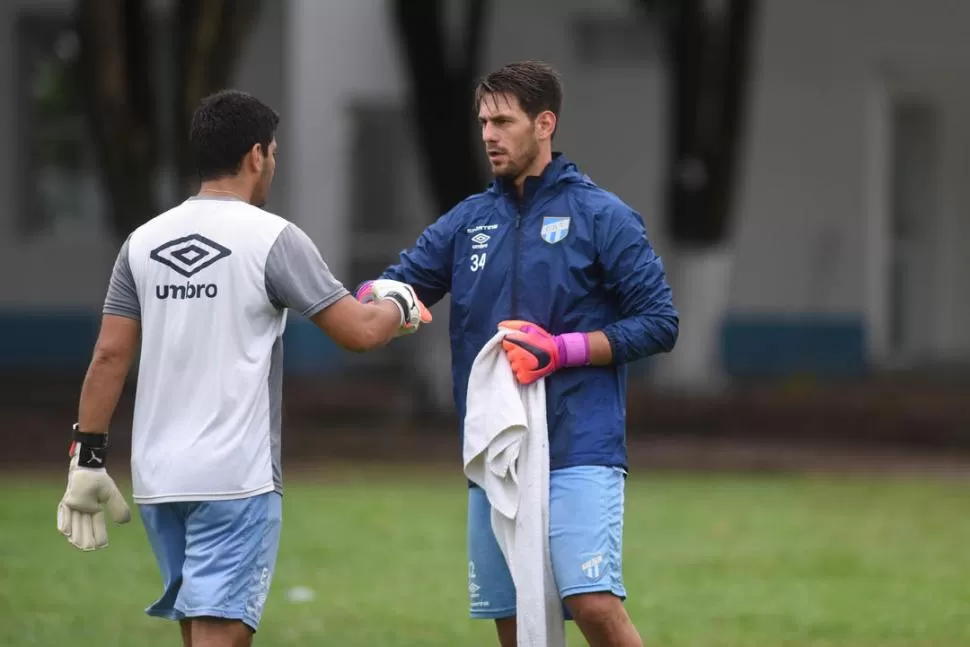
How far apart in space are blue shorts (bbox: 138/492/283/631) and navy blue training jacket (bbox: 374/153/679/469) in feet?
3.31

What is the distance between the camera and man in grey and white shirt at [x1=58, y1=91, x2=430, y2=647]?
18.0 feet

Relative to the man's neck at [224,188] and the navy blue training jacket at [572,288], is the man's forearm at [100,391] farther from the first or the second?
the navy blue training jacket at [572,288]

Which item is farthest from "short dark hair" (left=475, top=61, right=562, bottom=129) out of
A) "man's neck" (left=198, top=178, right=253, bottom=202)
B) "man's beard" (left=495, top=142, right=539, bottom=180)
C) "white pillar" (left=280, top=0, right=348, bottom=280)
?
"white pillar" (left=280, top=0, right=348, bottom=280)

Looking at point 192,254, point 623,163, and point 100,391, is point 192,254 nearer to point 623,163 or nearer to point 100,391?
point 100,391

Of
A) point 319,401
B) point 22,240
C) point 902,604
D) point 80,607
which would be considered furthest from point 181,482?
point 22,240

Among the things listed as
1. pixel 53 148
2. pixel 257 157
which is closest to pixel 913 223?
pixel 53 148

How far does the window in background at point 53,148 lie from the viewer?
79.9ft

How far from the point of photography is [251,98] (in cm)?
567

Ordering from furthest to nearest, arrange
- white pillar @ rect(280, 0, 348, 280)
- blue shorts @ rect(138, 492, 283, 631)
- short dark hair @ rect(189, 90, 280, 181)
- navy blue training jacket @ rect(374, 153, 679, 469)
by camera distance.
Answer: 1. white pillar @ rect(280, 0, 348, 280)
2. navy blue training jacket @ rect(374, 153, 679, 469)
3. short dark hair @ rect(189, 90, 280, 181)
4. blue shorts @ rect(138, 492, 283, 631)

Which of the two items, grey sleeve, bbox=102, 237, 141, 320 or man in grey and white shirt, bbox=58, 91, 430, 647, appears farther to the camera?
grey sleeve, bbox=102, 237, 141, 320

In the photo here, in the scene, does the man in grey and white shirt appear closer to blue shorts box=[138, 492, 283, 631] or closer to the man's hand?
blue shorts box=[138, 492, 283, 631]

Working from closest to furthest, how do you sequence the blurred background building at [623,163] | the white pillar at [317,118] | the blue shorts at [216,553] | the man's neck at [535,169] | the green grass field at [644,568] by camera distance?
the blue shorts at [216,553] → the man's neck at [535,169] → the green grass field at [644,568] → the white pillar at [317,118] → the blurred background building at [623,163]

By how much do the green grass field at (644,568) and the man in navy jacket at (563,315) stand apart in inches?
111

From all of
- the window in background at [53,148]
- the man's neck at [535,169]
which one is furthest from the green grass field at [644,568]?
the window in background at [53,148]
